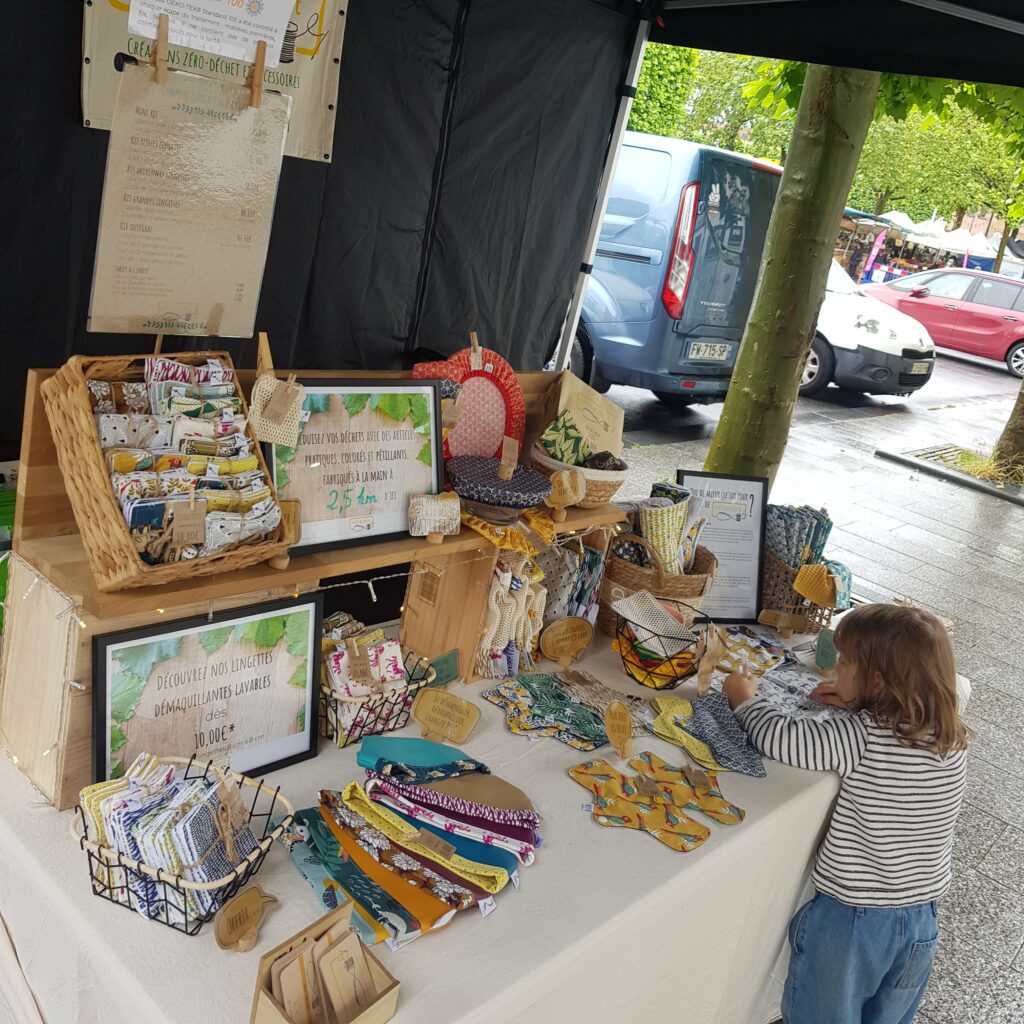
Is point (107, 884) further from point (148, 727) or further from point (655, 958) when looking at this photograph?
point (655, 958)

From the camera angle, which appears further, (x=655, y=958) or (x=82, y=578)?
(x=655, y=958)

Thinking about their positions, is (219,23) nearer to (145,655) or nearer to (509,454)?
(509,454)

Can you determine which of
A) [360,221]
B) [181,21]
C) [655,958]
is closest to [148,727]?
[655,958]

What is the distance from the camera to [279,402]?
1.56 metres

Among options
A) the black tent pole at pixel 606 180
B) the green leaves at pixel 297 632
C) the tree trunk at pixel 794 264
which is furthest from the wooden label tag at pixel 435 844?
the tree trunk at pixel 794 264

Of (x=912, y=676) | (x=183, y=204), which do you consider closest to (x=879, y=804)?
(x=912, y=676)

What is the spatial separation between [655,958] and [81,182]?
6.23 ft

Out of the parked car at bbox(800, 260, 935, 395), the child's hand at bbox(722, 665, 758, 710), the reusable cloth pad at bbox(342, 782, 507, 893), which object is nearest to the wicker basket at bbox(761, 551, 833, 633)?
the child's hand at bbox(722, 665, 758, 710)

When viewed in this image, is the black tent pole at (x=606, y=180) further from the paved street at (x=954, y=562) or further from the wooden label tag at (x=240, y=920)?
the wooden label tag at (x=240, y=920)

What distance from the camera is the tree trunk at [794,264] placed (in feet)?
13.0

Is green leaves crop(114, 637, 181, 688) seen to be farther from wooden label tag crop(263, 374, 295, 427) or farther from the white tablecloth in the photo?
wooden label tag crop(263, 374, 295, 427)

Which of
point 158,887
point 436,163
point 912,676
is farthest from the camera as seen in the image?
point 436,163

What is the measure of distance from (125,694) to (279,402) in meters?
0.51

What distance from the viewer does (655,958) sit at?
1570 millimetres
